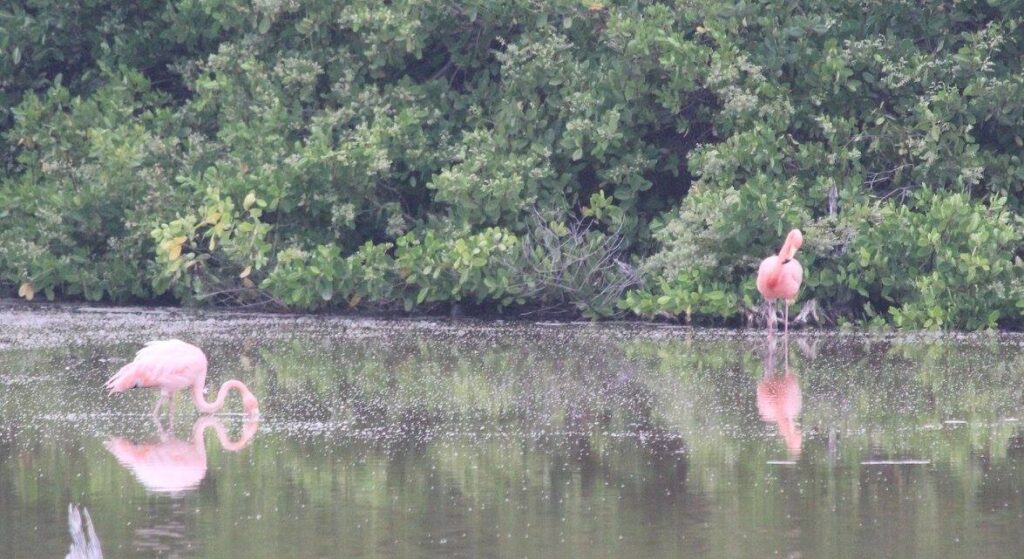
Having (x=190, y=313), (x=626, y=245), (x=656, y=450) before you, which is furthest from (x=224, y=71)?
(x=656, y=450)

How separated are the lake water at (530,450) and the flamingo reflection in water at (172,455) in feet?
0.08

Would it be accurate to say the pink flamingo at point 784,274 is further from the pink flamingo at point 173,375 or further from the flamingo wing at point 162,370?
the flamingo wing at point 162,370

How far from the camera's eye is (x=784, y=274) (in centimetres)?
1276

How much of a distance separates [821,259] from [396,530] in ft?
26.9

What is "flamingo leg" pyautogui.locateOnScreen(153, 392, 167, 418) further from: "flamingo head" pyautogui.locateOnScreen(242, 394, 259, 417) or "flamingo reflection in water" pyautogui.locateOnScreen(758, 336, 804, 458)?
"flamingo reflection in water" pyautogui.locateOnScreen(758, 336, 804, 458)

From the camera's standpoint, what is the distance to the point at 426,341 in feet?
42.4

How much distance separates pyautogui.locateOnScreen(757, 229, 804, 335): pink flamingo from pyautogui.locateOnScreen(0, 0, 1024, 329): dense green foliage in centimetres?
60

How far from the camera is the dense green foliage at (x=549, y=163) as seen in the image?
13.8m

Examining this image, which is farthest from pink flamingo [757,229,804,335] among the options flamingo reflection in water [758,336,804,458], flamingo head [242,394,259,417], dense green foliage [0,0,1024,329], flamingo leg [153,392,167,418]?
flamingo leg [153,392,167,418]

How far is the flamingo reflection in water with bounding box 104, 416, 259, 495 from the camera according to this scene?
25.0ft

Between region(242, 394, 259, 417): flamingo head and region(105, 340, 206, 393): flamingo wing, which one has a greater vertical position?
region(105, 340, 206, 393): flamingo wing

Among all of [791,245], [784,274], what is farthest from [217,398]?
[791,245]

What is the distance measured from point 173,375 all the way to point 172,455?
125 cm

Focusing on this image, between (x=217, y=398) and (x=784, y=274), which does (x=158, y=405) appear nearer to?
(x=217, y=398)
